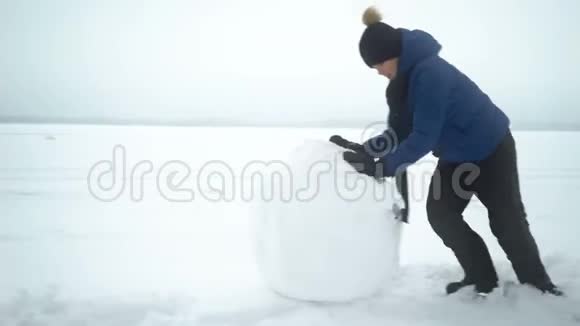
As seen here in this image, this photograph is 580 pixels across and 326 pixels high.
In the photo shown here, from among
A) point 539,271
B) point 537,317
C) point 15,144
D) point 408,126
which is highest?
point 15,144

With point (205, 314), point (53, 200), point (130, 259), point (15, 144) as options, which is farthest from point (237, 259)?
point (15, 144)

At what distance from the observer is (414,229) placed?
9.34 ft

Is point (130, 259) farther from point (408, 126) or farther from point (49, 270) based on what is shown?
point (408, 126)

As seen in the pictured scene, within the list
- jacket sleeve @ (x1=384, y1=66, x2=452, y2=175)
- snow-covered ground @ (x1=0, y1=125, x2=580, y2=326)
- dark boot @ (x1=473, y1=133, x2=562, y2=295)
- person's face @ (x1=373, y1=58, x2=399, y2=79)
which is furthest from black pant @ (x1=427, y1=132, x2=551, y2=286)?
person's face @ (x1=373, y1=58, x2=399, y2=79)

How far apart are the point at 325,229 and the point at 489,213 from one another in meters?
0.64

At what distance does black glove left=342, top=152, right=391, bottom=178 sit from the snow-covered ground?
0.46m

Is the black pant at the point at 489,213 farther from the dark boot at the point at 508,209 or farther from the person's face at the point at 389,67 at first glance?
the person's face at the point at 389,67

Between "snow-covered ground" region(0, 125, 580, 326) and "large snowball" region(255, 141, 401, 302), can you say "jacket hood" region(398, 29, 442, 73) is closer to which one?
"large snowball" region(255, 141, 401, 302)

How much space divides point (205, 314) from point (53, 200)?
2503 millimetres

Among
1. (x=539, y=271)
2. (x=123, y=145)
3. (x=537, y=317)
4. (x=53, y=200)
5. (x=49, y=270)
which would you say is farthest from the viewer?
(x=123, y=145)

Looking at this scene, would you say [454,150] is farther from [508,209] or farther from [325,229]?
[325,229]

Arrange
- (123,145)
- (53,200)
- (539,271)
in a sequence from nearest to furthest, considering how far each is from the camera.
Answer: (539,271) → (53,200) → (123,145)

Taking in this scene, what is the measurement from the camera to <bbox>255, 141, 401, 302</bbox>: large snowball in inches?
57.0

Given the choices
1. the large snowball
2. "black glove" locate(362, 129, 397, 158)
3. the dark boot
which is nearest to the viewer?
the large snowball
